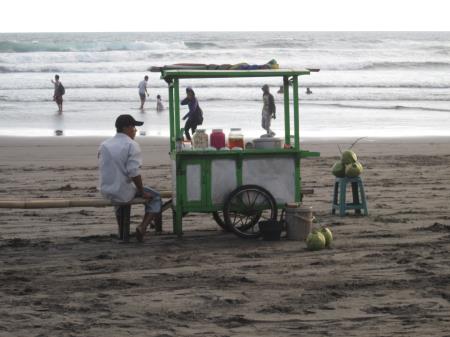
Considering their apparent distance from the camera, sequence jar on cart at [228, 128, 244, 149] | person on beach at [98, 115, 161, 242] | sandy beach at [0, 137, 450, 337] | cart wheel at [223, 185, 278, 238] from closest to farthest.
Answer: sandy beach at [0, 137, 450, 337], person on beach at [98, 115, 161, 242], cart wheel at [223, 185, 278, 238], jar on cart at [228, 128, 244, 149]

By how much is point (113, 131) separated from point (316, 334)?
18.0 m

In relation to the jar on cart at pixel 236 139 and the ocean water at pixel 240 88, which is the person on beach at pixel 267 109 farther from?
the jar on cart at pixel 236 139

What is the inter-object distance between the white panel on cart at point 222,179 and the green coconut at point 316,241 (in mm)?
1109

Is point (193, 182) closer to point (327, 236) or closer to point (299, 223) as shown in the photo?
point (299, 223)

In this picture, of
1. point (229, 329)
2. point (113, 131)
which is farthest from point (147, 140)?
point (229, 329)

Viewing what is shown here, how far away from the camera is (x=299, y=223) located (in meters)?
9.36

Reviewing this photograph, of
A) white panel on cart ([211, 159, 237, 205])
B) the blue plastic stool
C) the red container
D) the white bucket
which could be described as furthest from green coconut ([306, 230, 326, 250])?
the blue plastic stool

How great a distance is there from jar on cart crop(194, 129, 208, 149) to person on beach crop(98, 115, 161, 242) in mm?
626

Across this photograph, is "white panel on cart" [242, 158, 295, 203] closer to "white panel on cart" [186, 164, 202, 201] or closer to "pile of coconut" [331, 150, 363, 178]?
"white panel on cart" [186, 164, 202, 201]

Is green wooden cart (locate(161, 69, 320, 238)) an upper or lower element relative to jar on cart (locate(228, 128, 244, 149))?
lower

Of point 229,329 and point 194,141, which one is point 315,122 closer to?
point 194,141

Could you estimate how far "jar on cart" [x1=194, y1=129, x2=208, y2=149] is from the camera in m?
9.47

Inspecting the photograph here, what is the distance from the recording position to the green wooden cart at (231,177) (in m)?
9.37

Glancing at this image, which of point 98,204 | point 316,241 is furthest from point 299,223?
point 98,204
